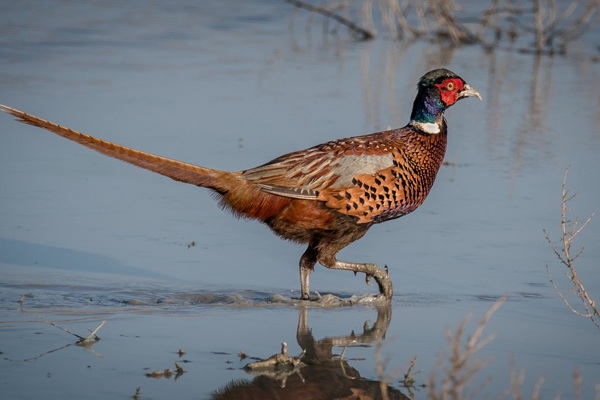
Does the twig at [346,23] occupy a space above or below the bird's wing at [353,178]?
above

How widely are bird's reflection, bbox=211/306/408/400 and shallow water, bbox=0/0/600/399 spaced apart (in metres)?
0.02

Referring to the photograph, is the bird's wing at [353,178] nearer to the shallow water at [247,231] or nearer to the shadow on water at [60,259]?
the shallow water at [247,231]

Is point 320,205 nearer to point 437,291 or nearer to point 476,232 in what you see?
point 437,291

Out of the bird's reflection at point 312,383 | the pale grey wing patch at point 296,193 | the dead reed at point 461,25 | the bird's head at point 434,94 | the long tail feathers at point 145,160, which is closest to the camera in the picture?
the bird's reflection at point 312,383

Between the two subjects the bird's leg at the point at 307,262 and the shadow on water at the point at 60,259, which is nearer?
the bird's leg at the point at 307,262

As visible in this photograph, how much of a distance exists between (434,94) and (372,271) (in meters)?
1.31

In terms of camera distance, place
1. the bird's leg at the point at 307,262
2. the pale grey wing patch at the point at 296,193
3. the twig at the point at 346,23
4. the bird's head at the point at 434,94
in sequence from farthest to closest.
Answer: the twig at the point at 346,23
the bird's head at the point at 434,94
the bird's leg at the point at 307,262
the pale grey wing patch at the point at 296,193

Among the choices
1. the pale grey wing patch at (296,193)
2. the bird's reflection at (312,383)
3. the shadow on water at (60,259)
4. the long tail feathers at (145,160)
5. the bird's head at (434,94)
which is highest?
the bird's head at (434,94)

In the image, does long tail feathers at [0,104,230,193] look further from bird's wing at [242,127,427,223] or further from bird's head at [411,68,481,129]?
bird's head at [411,68,481,129]

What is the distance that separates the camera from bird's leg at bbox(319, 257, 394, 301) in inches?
231

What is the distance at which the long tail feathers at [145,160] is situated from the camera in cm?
533

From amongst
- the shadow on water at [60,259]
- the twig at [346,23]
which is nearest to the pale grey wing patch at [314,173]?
the shadow on water at [60,259]

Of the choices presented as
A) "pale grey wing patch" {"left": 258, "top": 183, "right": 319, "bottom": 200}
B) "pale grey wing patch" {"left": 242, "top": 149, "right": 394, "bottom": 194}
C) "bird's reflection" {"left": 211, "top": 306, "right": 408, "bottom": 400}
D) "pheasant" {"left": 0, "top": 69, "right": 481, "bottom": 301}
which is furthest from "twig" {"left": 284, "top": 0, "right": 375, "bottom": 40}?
"bird's reflection" {"left": 211, "top": 306, "right": 408, "bottom": 400}

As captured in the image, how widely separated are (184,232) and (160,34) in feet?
30.9
